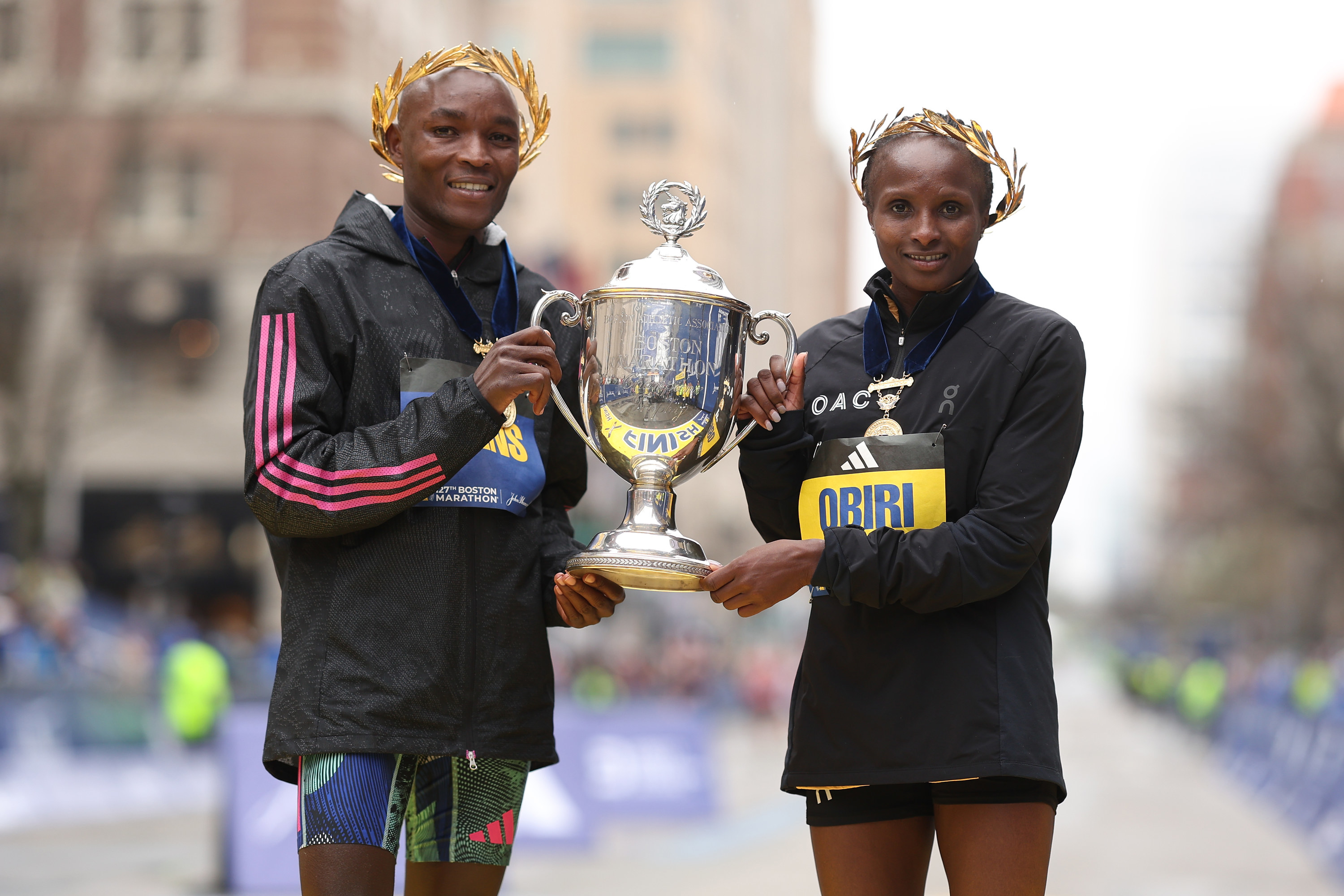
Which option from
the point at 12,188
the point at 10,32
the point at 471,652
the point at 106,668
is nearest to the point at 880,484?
the point at 471,652

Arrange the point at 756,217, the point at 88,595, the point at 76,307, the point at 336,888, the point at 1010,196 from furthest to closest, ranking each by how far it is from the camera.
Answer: the point at 756,217 < the point at 88,595 < the point at 76,307 < the point at 1010,196 < the point at 336,888

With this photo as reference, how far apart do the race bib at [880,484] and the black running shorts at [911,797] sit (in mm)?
426

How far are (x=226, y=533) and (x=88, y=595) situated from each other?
8.62 ft

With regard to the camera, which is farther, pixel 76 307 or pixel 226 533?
pixel 226 533

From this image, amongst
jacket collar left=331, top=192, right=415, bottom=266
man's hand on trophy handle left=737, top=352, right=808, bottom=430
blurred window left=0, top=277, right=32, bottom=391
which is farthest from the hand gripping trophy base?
blurred window left=0, top=277, right=32, bottom=391

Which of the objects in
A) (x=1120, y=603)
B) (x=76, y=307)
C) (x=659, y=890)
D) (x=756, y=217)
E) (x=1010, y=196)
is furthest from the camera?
(x=1120, y=603)

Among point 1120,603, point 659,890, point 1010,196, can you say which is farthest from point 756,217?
point 1010,196

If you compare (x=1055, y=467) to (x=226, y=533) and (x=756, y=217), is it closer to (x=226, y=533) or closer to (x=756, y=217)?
(x=226, y=533)

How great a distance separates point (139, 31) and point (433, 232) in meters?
21.9

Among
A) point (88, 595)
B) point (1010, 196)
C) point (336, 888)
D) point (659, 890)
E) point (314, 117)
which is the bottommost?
point (88, 595)

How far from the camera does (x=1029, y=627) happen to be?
304cm

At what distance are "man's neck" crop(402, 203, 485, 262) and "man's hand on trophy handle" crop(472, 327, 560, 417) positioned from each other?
38 centimetres

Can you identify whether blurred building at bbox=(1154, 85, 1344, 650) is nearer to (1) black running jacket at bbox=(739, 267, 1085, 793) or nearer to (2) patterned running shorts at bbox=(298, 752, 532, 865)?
(1) black running jacket at bbox=(739, 267, 1085, 793)

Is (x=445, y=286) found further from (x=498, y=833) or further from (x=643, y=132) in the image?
(x=643, y=132)
